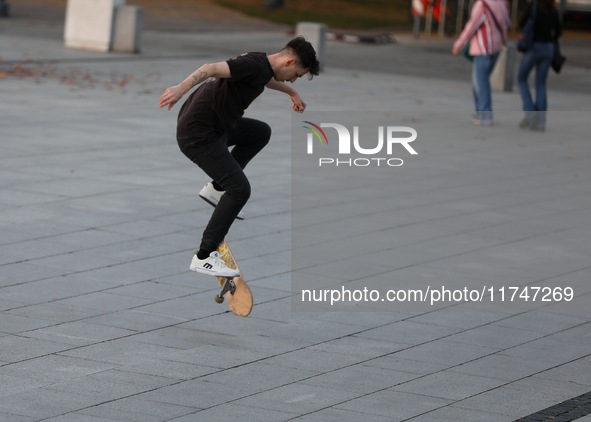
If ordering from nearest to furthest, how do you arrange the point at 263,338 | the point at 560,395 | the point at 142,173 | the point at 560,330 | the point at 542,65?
1. the point at 560,395
2. the point at 263,338
3. the point at 560,330
4. the point at 142,173
5. the point at 542,65

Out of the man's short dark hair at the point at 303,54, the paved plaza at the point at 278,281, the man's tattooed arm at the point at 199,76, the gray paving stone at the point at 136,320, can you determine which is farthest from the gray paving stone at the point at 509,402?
the man's tattooed arm at the point at 199,76

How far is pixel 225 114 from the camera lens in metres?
5.29

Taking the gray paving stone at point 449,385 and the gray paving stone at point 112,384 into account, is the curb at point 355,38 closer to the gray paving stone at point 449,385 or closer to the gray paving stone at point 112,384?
the gray paving stone at point 449,385

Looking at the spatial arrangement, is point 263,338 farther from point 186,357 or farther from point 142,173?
point 142,173

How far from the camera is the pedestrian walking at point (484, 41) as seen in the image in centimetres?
1375

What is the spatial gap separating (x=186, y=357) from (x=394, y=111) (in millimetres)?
10458

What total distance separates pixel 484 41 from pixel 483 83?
2.03ft

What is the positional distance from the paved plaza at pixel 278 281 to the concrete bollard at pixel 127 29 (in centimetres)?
824

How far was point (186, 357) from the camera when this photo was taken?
4855mm

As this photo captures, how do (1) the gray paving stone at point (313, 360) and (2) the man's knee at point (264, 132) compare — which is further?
(2) the man's knee at point (264, 132)

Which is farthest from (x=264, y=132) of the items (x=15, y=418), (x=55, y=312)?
(x=15, y=418)

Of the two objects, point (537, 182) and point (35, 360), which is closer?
point (35, 360)

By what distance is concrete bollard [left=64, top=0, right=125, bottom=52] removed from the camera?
2142 centimetres

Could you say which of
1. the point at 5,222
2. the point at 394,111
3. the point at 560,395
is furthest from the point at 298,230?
the point at 394,111
